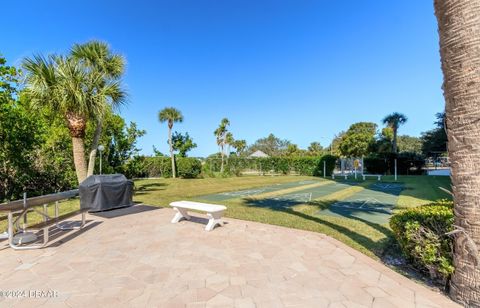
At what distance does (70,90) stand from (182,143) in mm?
21359

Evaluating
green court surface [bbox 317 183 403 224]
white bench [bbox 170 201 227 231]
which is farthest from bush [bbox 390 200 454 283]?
white bench [bbox 170 201 227 231]

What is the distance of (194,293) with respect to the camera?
9.55 ft

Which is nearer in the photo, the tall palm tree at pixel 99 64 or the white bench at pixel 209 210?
the white bench at pixel 209 210

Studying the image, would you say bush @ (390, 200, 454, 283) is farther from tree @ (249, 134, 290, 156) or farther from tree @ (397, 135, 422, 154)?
tree @ (397, 135, 422, 154)

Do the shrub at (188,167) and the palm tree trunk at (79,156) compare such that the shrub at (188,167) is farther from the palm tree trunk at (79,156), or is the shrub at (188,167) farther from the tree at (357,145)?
the tree at (357,145)

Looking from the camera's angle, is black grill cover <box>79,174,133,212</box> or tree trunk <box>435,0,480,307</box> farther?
black grill cover <box>79,174,133,212</box>

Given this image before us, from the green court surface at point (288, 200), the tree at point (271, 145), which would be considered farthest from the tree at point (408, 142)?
the green court surface at point (288, 200)

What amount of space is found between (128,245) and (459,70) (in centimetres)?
554

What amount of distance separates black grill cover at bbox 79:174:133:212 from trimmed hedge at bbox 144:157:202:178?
18.7 metres

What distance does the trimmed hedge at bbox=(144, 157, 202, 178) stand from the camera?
Answer: 2728cm

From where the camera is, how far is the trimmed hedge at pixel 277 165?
28.6 metres

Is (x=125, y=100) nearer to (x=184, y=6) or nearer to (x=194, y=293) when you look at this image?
(x=184, y=6)

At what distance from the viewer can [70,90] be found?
859cm

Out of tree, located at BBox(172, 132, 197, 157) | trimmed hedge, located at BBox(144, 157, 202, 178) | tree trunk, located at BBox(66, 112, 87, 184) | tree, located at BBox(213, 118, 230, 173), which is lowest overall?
trimmed hedge, located at BBox(144, 157, 202, 178)
